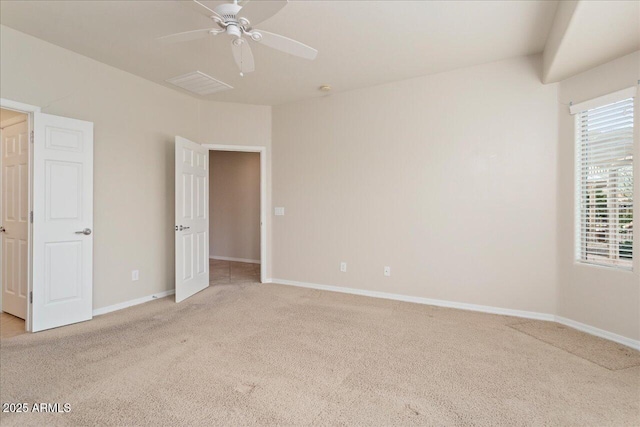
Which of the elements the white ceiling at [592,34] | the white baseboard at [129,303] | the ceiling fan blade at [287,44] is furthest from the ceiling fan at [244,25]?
the white baseboard at [129,303]

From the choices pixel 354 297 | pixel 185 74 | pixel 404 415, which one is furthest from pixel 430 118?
pixel 404 415

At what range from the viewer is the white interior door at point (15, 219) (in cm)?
316

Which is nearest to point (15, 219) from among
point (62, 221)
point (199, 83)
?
point (62, 221)

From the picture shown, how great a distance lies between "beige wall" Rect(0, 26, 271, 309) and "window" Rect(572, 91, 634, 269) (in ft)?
14.5

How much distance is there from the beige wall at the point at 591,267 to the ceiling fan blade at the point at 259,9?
2.93 m

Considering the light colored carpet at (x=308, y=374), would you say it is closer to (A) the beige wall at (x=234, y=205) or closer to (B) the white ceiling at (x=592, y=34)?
(B) the white ceiling at (x=592, y=34)

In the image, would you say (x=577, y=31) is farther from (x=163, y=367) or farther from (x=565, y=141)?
(x=163, y=367)

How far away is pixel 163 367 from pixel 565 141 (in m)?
4.03

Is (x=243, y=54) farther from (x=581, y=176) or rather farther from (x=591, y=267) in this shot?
(x=591, y=267)

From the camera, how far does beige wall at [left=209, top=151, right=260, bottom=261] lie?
268 inches

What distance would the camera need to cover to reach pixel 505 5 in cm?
247

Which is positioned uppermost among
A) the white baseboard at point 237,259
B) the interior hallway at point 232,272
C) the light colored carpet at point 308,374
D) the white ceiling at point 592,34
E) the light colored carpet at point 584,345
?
the white ceiling at point 592,34

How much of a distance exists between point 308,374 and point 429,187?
2.55 meters

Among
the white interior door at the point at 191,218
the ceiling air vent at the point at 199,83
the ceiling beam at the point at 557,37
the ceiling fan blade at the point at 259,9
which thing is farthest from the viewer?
the white interior door at the point at 191,218
